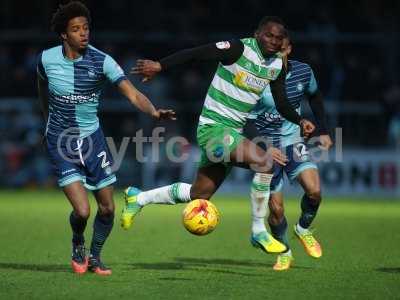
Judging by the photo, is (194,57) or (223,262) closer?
(194,57)

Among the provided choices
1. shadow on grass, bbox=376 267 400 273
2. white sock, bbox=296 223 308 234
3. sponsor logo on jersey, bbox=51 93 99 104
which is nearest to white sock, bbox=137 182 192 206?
sponsor logo on jersey, bbox=51 93 99 104

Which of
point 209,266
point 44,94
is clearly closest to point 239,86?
point 44,94

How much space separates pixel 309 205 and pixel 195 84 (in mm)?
11627

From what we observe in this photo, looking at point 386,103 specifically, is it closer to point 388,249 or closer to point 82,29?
point 388,249

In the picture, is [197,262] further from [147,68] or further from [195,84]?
[195,84]

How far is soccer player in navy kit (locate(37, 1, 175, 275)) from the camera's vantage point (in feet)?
31.6

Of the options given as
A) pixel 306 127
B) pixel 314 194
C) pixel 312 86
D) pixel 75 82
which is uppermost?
pixel 75 82

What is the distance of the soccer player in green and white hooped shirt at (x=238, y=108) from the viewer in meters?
9.65

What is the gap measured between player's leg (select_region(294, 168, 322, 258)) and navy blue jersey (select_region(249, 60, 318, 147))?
0.45m

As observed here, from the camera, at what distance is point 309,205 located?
11008 millimetres

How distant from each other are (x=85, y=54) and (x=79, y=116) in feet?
1.93

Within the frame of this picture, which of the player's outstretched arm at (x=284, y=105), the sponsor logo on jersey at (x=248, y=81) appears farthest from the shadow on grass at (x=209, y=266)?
the sponsor logo on jersey at (x=248, y=81)

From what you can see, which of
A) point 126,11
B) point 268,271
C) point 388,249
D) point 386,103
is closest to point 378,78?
point 386,103

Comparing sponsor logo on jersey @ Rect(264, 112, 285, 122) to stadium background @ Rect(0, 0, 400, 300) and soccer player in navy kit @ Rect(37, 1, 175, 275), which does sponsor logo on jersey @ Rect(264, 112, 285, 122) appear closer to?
soccer player in navy kit @ Rect(37, 1, 175, 275)
